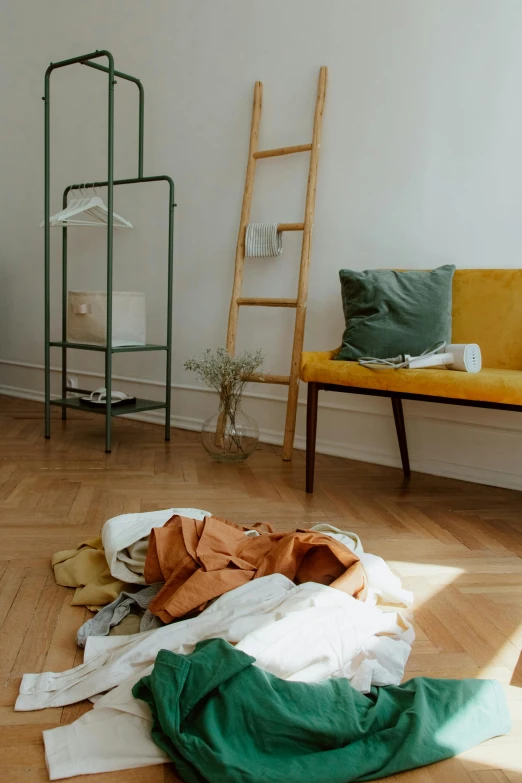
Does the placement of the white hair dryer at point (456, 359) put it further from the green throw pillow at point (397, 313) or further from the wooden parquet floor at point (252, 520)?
the wooden parquet floor at point (252, 520)

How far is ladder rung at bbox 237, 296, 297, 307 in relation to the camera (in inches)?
134

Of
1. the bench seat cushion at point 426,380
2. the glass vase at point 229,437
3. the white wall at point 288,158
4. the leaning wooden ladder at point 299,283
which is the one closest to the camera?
the bench seat cushion at point 426,380

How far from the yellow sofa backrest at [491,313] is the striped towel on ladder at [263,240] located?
961 mm

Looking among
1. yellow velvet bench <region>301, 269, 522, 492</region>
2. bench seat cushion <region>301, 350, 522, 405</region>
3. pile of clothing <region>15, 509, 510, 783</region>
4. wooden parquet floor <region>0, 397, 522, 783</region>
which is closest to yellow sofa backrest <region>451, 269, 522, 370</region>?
yellow velvet bench <region>301, 269, 522, 492</region>

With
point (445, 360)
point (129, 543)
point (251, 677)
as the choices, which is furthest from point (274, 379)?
point (251, 677)

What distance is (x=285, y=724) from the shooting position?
44.2 inches

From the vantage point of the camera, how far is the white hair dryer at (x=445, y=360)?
2484mm

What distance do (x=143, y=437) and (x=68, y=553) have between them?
182cm

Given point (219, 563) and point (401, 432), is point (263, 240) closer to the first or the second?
point (401, 432)

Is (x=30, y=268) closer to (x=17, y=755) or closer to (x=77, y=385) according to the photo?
(x=77, y=385)

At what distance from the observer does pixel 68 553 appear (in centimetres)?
191

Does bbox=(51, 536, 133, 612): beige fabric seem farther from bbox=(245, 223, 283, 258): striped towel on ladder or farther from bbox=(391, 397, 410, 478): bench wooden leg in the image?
bbox=(245, 223, 283, 258): striped towel on ladder

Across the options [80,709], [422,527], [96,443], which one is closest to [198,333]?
[96,443]

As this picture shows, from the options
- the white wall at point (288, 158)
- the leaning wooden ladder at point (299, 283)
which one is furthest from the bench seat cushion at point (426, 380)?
the white wall at point (288, 158)
